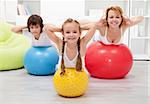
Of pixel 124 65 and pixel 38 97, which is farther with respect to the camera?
pixel 124 65

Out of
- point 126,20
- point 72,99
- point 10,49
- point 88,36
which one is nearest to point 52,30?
point 88,36

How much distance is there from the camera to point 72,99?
2.16 meters

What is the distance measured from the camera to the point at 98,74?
2781 millimetres

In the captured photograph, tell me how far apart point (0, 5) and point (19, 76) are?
5.95ft

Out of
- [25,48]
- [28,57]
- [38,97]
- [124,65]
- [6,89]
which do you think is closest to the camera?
[38,97]

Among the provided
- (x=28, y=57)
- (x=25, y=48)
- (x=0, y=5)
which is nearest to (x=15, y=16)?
(x=0, y=5)

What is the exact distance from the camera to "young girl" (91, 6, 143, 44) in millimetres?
2598

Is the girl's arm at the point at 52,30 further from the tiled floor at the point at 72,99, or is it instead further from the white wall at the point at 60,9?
the white wall at the point at 60,9

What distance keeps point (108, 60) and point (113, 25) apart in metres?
0.33

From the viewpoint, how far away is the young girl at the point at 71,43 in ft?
6.98

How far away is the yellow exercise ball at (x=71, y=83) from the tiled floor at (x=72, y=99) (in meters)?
Result: 0.05

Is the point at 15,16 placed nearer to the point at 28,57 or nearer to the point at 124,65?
the point at 28,57

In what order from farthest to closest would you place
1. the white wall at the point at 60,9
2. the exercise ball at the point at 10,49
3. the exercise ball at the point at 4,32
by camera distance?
the white wall at the point at 60,9 < the exercise ball at the point at 4,32 < the exercise ball at the point at 10,49

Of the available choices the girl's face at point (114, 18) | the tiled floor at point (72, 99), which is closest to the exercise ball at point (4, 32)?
the tiled floor at point (72, 99)
